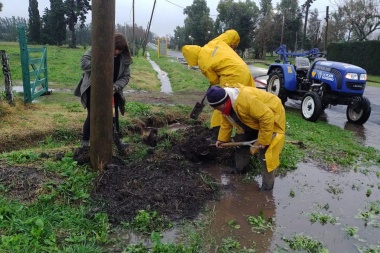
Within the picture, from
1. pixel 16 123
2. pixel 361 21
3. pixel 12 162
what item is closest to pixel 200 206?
pixel 12 162

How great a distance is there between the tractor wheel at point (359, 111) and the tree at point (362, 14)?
34.4 meters

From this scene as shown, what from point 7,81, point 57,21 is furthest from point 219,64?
point 57,21

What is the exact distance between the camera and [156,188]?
3947 millimetres

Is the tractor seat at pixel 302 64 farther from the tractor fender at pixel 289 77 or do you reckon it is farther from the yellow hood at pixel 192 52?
the yellow hood at pixel 192 52

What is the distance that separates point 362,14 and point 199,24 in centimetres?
2617

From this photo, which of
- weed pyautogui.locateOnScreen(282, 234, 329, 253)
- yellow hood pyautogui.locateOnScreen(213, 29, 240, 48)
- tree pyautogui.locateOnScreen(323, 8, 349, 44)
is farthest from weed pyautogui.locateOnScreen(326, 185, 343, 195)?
tree pyautogui.locateOnScreen(323, 8, 349, 44)

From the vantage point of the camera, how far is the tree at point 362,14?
38.6 meters

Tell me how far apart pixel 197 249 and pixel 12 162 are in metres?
2.53

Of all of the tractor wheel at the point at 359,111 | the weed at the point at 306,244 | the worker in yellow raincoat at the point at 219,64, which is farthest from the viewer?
the tractor wheel at the point at 359,111

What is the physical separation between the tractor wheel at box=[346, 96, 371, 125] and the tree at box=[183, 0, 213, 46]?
48.8 meters

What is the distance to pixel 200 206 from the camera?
153 inches

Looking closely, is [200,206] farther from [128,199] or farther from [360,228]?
[360,228]

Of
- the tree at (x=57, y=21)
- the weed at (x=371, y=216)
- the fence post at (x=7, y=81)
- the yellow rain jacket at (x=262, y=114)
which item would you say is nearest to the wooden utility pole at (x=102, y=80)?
the yellow rain jacket at (x=262, y=114)

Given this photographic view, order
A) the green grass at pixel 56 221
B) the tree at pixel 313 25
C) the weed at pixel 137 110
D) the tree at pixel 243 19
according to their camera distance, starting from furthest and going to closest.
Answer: the tree at pixel 313 25 < the tree at pixel 243 19 < the weed at pixel 137 110 < the green grass at pixel 56 221
